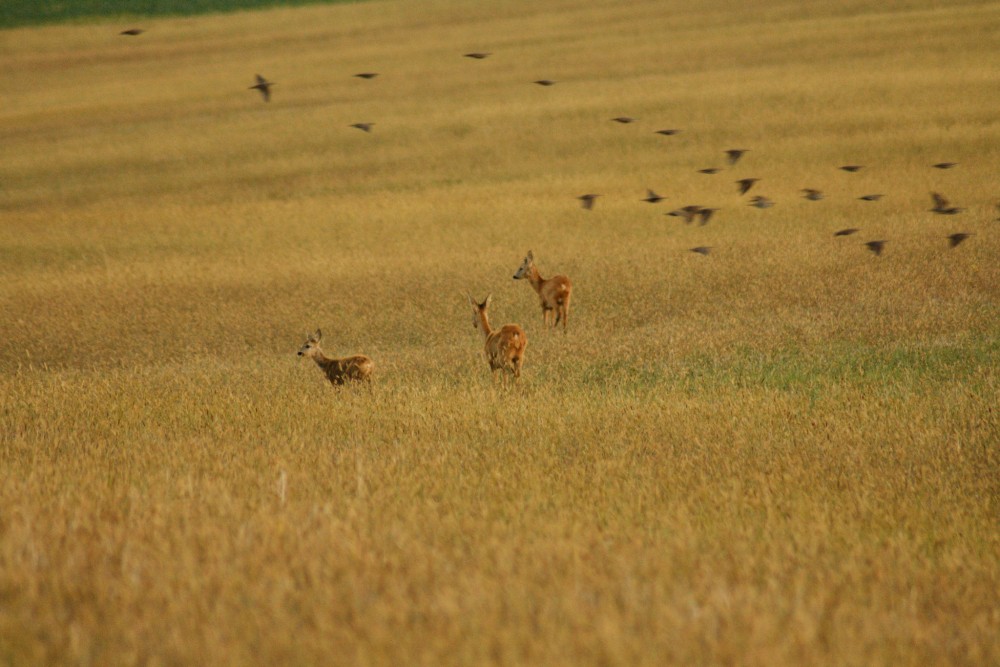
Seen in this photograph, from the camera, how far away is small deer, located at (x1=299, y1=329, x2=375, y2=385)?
13.3 meters

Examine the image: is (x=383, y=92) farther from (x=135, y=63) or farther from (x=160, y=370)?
(x=160, y=370)

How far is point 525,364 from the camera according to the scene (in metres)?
15.2

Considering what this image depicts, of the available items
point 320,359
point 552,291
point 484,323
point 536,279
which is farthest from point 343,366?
point 536,279

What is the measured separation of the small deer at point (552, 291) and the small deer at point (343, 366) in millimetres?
5049

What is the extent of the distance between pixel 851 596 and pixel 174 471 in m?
5.04

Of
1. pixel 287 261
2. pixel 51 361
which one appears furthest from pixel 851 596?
pixel 287 261

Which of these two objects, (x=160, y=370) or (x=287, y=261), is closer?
(x=160, y=370)

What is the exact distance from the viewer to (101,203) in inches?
1270

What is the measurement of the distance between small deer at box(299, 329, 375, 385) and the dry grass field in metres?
0.55

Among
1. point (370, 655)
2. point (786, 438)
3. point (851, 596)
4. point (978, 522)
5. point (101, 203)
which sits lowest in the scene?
point (101, 203)

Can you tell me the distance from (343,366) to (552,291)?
5.81m

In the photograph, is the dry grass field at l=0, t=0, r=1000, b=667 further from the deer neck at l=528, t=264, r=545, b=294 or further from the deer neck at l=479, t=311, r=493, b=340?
the deer neck at l=528, t=264, r=545, b=294

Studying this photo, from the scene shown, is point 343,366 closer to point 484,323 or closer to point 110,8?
point 484,323

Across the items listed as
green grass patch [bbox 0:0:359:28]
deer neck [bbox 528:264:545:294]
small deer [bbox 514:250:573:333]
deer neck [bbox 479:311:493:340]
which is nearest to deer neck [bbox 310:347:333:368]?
deer neck [bbox 479:311:493:340]
